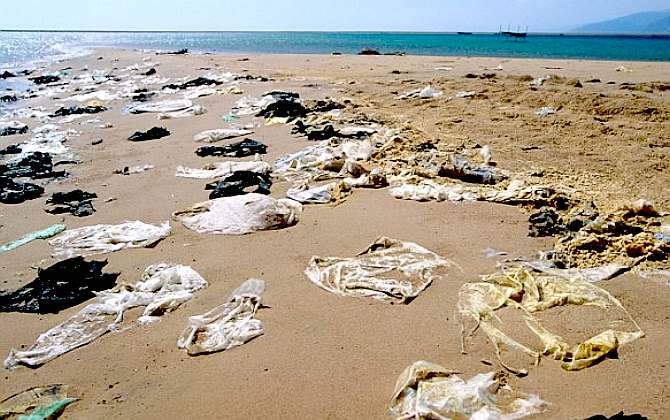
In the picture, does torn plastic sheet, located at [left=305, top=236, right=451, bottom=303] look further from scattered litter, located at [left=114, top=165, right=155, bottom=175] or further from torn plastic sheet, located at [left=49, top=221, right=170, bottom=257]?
scattered litter, located at [left=114, top=165, right=155, bottom=175]

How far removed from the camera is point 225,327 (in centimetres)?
289

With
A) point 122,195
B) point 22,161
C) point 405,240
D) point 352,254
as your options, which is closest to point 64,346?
point 352,254

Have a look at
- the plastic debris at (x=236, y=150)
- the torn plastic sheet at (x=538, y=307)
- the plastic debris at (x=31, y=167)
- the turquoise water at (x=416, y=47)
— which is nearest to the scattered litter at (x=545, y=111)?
the plastic debris at (x=236, y=150)

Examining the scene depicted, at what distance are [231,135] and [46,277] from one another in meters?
5.04

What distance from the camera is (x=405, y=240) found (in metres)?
3.95

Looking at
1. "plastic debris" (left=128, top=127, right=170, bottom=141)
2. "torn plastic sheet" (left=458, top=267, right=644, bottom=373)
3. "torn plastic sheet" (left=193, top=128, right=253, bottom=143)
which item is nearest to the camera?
"torn plastic sheet" (left=458, top=267, right=644, bottom=373)

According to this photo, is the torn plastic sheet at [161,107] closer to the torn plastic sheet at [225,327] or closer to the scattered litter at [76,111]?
the scattered litter at [76,111]

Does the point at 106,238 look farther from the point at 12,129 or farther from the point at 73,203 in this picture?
the point at 12,129

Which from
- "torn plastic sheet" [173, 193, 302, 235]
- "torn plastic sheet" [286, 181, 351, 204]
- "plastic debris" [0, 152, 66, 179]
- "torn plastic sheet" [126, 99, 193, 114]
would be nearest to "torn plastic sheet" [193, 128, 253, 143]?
"plastic debris" [0, 152, 66, 179]

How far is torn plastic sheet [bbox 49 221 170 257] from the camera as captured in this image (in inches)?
162

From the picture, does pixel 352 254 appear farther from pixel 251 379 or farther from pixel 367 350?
pixel 251 379

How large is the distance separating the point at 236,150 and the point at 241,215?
9.67 feet

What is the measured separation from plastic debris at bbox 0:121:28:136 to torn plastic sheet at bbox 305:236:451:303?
9449mm

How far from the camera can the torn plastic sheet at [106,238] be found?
4.11 meters
